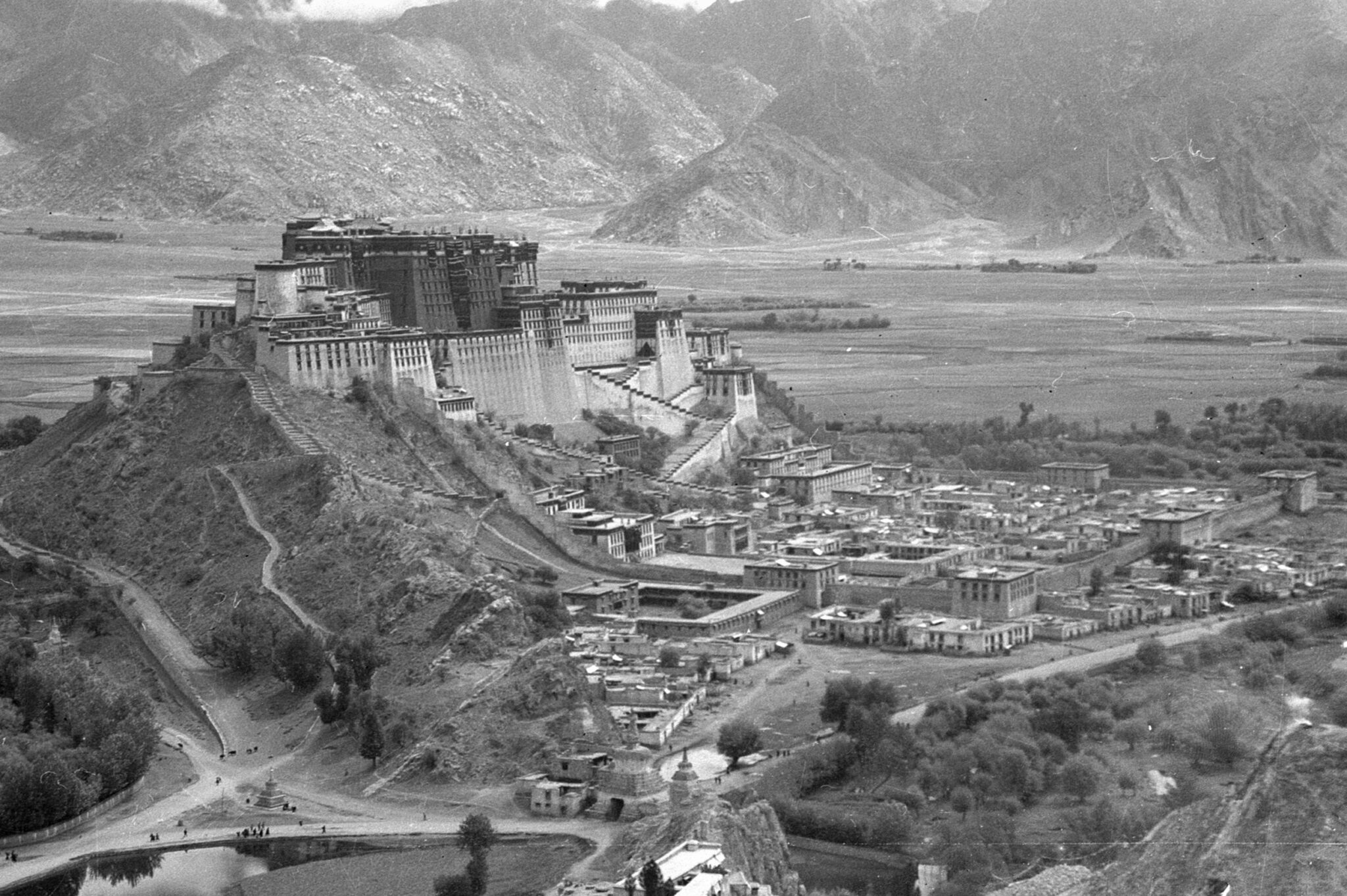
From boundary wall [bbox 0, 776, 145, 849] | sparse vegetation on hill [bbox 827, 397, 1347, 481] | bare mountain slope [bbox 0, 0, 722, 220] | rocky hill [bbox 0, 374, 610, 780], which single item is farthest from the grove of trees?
bare mountain slope [bbox 0, 0, 722, 220]

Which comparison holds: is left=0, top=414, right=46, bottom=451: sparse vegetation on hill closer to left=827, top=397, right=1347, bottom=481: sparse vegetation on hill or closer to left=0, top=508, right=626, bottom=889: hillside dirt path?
left=827, top=397, right=1347, bottom=481: sparse vegetation on hill

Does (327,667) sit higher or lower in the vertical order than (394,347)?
lower

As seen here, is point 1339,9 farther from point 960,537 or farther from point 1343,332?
point 960,537

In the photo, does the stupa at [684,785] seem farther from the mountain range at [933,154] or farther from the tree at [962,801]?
the mountain range at [933,154]

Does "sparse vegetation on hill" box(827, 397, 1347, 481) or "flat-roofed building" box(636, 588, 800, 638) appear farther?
"sparse vegetation on hill" box(827, 397, 1347, 481)

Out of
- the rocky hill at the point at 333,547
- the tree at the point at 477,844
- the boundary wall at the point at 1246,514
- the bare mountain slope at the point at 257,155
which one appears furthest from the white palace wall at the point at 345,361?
the bare mountain slope at the point at 257,155

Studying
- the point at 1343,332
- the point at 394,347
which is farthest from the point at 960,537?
the point at 1343,332

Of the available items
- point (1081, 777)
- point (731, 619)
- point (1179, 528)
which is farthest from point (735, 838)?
point (1179, 528)
